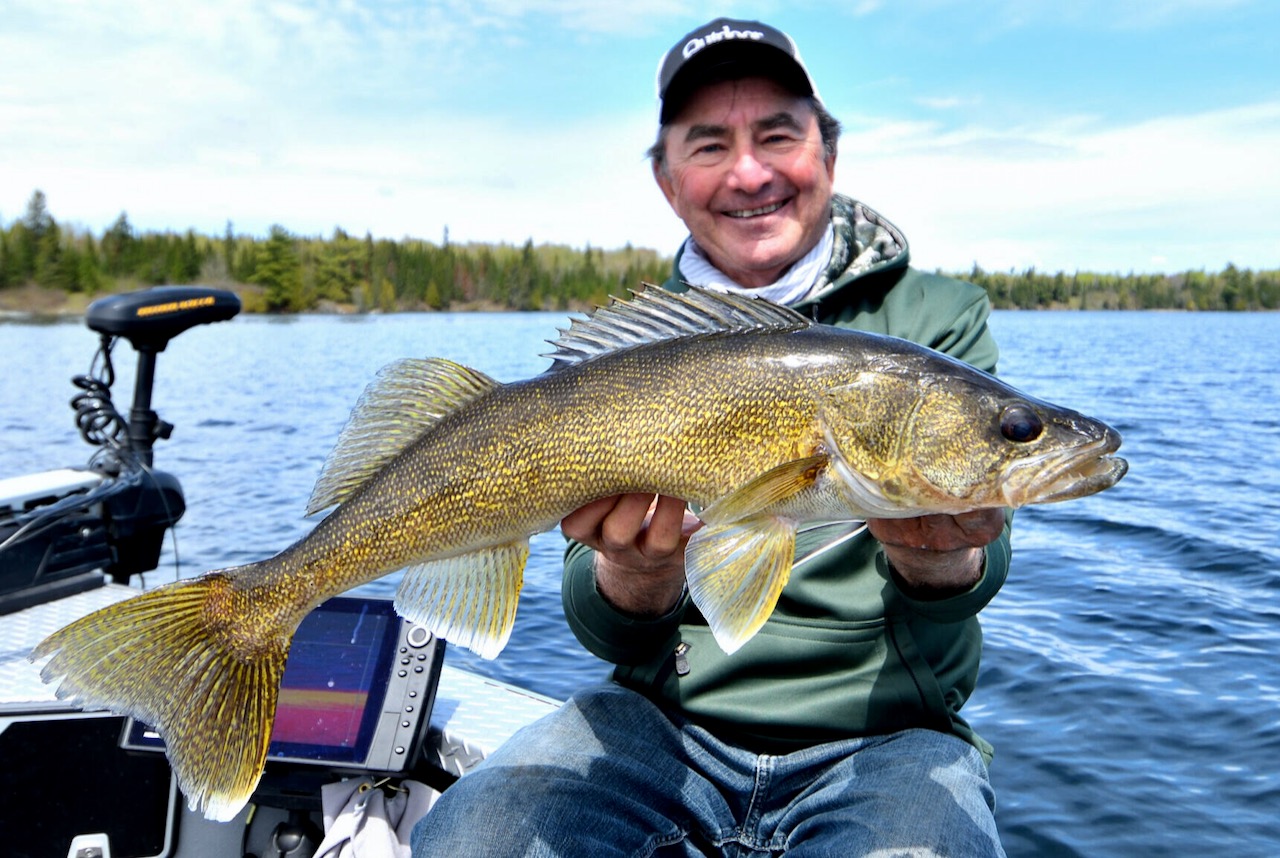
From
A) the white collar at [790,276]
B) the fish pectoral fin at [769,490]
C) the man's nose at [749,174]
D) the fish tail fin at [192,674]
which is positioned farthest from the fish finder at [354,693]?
the man's nose at [749,174]

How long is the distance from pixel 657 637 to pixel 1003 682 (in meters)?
4.15

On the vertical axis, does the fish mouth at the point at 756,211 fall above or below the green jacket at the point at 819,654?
above

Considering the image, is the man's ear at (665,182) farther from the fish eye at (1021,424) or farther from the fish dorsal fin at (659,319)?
the fish eye at (1021,424)

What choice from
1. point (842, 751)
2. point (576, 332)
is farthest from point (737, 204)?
point (842, 751)

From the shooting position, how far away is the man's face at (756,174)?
3373mm

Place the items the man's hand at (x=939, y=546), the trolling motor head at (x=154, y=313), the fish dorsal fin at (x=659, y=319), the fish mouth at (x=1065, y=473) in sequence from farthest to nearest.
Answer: the trolling motor head at (x=154, y=313)
the fish dorsal fin at (x=659, y=319)
the man's hand at (x=939, y=546)
the fish mouth at (x=1065, y=473)

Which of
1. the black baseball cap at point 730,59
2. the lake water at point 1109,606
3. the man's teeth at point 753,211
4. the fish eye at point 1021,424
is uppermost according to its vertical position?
the black baseball cap at point 730,59

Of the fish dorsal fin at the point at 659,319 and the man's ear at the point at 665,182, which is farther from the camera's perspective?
the man's ear at the point at 665,182

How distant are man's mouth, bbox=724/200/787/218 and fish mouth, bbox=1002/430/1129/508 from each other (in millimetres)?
1468

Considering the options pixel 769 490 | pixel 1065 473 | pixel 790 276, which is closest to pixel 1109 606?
pixel 790 276

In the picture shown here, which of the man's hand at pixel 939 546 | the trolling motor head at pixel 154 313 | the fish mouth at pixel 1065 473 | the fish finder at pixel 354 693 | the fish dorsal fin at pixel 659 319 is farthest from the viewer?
the trolling motor head at pixel 154 313

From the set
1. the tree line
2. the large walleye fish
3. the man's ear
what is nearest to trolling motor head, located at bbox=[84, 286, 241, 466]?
the man's ear

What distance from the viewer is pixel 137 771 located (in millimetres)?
3227

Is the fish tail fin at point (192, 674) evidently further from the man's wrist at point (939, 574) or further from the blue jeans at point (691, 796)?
the man's wrist at point (939, 574)
